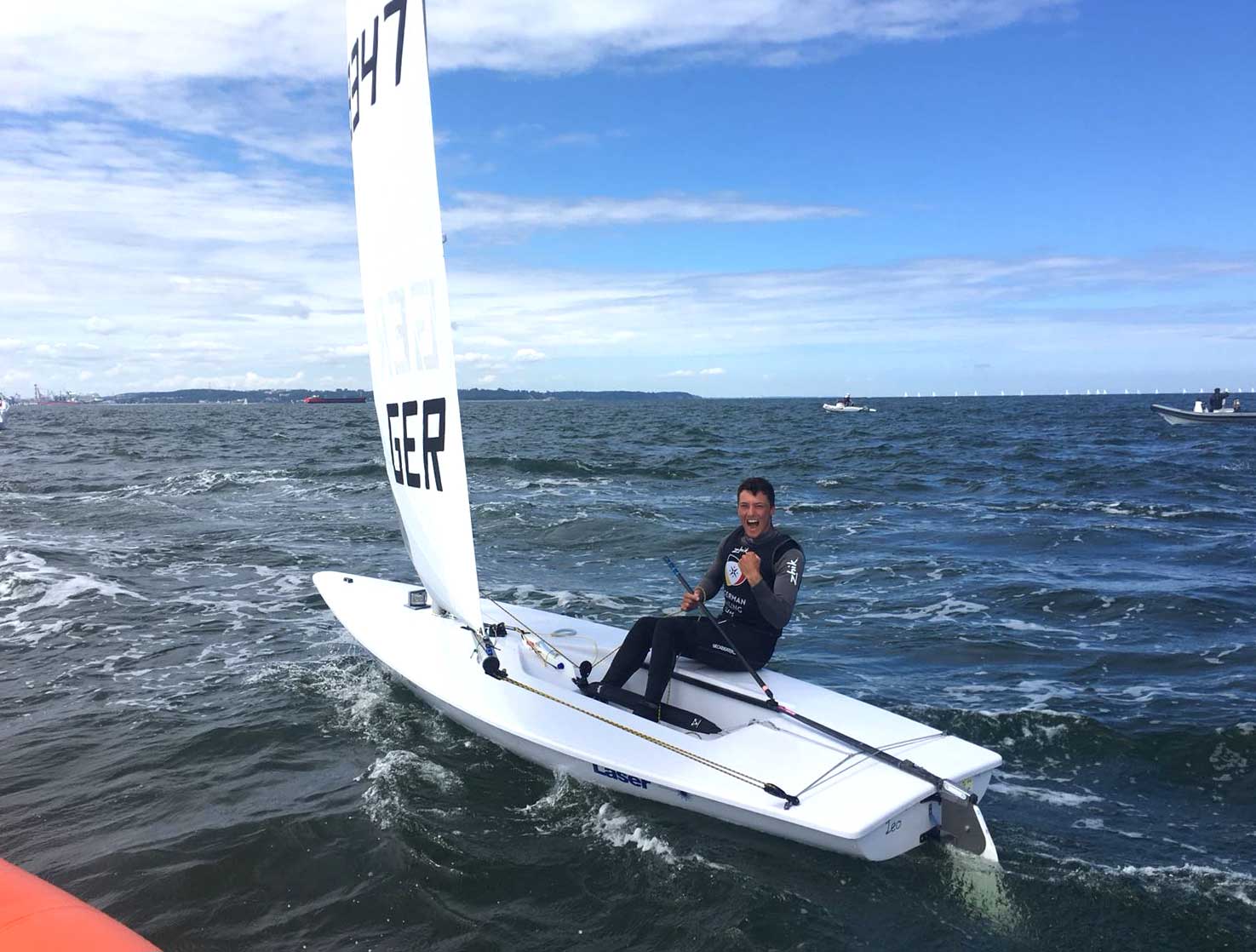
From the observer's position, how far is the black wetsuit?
4.53m

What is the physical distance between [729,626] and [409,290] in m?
2.54

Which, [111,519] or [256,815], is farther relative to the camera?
[111,519]

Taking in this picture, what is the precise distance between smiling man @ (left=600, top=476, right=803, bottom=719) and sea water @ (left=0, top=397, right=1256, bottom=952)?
768mm

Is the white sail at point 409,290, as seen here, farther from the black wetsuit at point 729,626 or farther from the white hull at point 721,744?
the black wetsuit at point 729,626

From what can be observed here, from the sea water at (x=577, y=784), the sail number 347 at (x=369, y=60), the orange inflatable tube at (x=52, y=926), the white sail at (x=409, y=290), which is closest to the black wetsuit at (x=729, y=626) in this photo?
the sea water at (x=577, y=784)

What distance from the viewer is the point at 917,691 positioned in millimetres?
5926

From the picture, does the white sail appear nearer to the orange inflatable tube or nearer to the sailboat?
the sailboat

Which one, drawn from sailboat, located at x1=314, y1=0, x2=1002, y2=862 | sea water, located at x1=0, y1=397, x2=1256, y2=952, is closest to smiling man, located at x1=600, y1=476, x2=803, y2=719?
sailboat, located at x1=314, y1=0, x2=1002, y2=862

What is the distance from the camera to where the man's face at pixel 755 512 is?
4.65m

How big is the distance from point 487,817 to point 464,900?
25.5 inches

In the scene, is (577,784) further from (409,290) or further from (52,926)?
(409,290)

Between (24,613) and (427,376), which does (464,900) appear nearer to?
(427,376)

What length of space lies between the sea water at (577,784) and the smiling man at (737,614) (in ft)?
2.52

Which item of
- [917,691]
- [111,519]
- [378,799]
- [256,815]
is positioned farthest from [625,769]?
[111,519]
